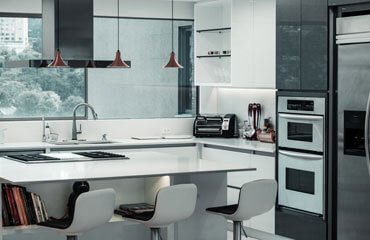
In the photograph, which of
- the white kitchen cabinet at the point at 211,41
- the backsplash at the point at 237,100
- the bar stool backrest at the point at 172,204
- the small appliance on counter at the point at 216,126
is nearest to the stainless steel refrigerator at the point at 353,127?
the bar stool backrest at the point at 172,204

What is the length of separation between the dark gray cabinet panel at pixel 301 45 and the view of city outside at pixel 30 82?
2673 mm

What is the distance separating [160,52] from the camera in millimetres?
9148

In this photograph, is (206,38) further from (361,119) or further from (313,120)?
(361,119)

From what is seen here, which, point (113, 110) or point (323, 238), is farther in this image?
point (113, 110)

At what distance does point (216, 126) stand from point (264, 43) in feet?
4.83

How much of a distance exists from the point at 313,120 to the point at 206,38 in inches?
107

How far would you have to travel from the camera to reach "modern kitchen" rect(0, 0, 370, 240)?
556 cm

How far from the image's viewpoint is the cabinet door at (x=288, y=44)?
691 cm

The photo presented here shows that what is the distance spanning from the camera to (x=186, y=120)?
365 inches

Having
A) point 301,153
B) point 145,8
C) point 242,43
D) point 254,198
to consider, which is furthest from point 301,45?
point 145,8

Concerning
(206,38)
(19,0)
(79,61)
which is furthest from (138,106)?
(79,61)

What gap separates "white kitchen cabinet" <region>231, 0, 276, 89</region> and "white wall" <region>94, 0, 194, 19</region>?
3.41 ft

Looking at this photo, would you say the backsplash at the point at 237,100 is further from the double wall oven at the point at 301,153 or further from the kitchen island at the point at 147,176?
the kitchen island at the point at 147,176

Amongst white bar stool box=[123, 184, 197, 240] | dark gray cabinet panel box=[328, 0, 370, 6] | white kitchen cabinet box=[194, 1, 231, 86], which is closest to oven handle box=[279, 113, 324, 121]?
dark gray cabinet panel box=[328, 0, 370, 6]
